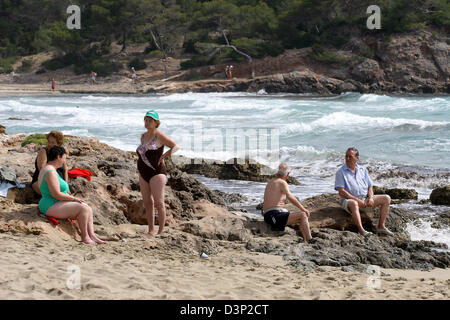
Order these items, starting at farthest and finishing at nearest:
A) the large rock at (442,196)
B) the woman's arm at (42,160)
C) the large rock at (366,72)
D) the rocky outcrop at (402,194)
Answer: the large rock at (366,72), the rocky outcrop at (402,194), the large rock at (442,196), the woman's arm at (42,160)

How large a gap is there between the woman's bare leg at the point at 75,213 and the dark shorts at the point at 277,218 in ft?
7.11

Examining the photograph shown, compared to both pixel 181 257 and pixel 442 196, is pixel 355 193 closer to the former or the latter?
pixel 181 257

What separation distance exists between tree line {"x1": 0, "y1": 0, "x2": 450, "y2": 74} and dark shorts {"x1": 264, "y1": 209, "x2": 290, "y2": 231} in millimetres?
43674

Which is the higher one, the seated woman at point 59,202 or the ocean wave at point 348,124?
the ocean wave at point 348,124

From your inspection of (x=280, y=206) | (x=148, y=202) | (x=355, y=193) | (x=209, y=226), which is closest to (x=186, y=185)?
(x=209, y=226)

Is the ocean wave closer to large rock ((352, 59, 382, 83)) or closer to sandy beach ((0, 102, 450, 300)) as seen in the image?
sandy beach ((0, 102, 450, 300))

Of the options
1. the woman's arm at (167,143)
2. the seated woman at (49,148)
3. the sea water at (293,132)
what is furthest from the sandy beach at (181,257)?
the sea water at (293,132)

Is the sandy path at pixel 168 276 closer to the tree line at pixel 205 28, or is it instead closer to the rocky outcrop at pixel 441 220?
the rocky outcrop at pixel 441 220

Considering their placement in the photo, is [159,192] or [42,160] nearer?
[159,192]

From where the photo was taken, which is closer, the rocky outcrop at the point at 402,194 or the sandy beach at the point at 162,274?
the sandy beach at the point at 162,274

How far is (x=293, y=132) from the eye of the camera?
2173 cm

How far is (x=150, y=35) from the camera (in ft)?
192

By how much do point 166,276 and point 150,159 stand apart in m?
1.76

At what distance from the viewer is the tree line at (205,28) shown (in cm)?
4984
